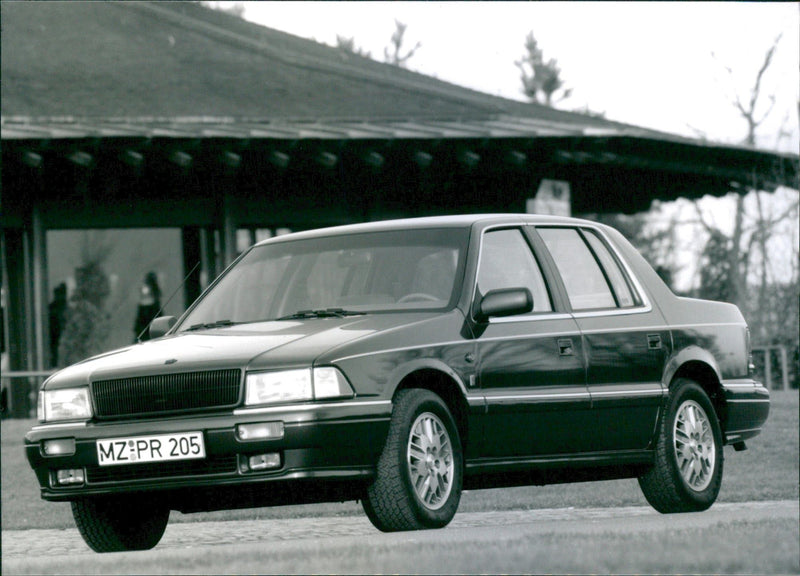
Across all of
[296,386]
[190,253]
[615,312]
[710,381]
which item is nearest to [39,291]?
[190,253]

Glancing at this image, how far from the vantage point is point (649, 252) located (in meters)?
58.3

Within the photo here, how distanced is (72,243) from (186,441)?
13.3 meters

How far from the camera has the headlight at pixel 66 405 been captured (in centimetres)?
771

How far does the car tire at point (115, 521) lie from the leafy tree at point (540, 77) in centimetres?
5806

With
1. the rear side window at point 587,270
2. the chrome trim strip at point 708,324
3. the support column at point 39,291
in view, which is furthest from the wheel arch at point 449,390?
the support column at point 39,291

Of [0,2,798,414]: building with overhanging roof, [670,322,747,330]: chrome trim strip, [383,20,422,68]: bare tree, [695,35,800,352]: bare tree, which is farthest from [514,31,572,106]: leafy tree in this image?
[670,322,747,330]: chrome trim strip

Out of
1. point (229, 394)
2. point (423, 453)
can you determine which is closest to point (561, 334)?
point (423, 453)

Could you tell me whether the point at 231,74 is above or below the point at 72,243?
above

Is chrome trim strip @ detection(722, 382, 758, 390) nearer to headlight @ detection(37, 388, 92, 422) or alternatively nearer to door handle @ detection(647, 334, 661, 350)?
door handle @ detection(647, 334, 661, 350)

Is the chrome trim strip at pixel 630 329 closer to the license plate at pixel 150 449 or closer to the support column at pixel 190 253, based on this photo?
the license plate at pixel 150 449

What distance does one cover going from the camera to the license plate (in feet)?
23.8

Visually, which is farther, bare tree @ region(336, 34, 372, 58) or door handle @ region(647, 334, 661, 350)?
bare tree @ region(336, 34, 372, 58)

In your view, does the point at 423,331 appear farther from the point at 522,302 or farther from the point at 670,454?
the point at 670,454

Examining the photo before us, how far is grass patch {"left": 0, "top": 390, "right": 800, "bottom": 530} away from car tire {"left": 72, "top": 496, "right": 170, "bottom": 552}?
393cm
